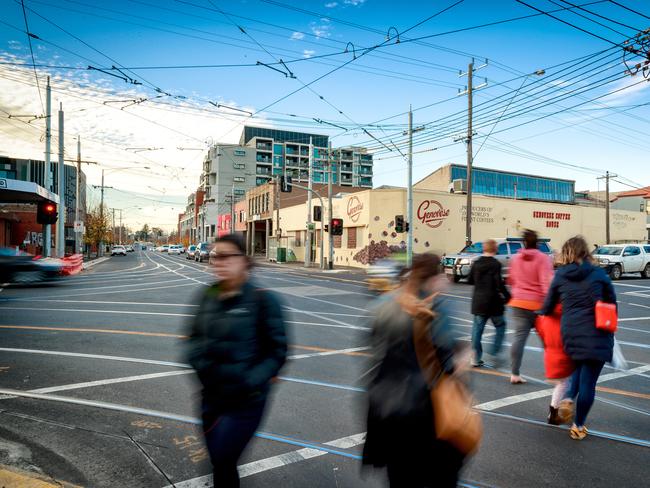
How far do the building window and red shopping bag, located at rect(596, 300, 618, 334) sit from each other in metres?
30.8

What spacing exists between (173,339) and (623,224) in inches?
1915

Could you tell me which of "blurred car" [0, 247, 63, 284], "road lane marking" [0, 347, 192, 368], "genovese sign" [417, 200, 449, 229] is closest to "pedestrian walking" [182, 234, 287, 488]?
"road lane marking" [0, 347, 192, 368]

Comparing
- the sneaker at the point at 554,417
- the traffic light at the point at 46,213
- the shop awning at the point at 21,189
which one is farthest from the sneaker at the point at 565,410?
the shop awning at the point at 21,189

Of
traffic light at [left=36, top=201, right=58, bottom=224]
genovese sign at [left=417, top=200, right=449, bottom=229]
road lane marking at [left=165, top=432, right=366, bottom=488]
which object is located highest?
genovese sign at [left=417, top=200, right=449, bottom=229]

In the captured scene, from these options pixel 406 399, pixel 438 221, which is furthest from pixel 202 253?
pixel 406 399

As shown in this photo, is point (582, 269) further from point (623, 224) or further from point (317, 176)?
point (317, 176)

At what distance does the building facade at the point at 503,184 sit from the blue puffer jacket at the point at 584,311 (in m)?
50.8

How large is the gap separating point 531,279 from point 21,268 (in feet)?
59.1

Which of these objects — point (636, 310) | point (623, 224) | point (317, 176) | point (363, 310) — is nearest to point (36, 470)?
point (363, 310)

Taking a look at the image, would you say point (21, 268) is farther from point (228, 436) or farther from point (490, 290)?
point (228, 436)

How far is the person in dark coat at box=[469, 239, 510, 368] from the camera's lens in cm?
628

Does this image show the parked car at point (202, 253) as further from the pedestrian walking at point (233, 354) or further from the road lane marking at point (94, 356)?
the pedestrian walking at point (233, 354)

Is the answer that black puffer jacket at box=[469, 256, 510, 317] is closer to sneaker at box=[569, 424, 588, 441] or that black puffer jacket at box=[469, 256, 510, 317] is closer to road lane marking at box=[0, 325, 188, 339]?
sneaker at box=[569, 424, 588, 441]

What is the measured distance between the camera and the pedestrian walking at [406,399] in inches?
90.0
